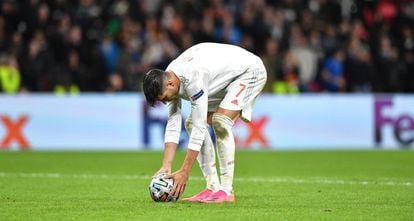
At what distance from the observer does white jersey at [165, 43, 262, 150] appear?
9102mm

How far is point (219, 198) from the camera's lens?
9.52 m

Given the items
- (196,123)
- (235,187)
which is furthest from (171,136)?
(235,187)

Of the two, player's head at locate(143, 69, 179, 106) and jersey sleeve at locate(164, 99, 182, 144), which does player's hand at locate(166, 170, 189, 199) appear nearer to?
jersey sleeve at locate(164, 99, 182, 144)

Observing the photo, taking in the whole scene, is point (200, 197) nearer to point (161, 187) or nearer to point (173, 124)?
point (161, 187)

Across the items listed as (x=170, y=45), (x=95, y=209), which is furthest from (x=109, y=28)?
Result: (x=95, y=209)

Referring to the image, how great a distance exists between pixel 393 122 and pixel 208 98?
1113 centimetres

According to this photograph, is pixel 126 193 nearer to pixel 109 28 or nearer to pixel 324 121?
pixel 324 121

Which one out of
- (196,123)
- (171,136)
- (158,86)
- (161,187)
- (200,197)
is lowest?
(200,197)

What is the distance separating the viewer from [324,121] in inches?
804

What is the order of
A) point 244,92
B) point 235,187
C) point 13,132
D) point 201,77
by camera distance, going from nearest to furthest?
point 201,77 → point 244,92 → point 235,187 → point 13,132

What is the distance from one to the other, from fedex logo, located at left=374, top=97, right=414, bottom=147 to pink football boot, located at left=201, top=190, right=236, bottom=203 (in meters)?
11.3

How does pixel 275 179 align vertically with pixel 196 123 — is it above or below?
below

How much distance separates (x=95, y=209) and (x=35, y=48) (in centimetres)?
1251

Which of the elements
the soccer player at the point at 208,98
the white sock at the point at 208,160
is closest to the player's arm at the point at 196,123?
the soccer player at the point at 208,98
